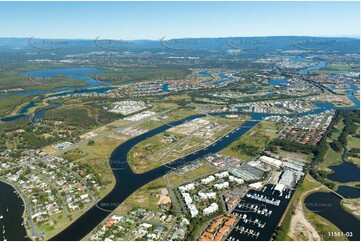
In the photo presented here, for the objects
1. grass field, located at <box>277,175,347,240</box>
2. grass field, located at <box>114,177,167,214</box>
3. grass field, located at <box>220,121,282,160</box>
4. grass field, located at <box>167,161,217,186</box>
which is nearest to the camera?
grass field, located at <box>277,175,347,240</box>

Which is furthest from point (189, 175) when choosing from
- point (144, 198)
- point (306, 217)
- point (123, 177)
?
point (306, 217)

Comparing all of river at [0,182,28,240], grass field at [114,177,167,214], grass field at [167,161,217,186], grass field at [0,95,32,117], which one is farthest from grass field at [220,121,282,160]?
grass field at [0,95,32,117]

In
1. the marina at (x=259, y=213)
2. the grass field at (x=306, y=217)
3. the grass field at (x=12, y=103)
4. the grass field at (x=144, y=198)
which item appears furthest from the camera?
the grass field at (x=12, y=103)

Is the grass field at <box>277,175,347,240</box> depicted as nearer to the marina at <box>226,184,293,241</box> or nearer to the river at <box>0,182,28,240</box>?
the marina at <box>226,184,293,241</box>

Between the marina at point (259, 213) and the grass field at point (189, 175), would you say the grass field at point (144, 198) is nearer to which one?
the grass field at point (189, 175)

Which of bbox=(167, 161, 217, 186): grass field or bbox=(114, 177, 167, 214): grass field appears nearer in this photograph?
bbox=(114, 177, 167, 214): grass field

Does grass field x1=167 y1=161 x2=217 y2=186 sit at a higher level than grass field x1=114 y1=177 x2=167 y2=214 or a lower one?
higher

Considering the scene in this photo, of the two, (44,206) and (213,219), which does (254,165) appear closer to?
(213,219)

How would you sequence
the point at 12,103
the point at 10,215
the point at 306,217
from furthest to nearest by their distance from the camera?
the point at 12,103, the point at 10,215, the point at 306,217

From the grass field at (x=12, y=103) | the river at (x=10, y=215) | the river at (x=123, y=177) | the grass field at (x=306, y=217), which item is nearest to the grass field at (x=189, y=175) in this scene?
the river at (x=123, y=177)

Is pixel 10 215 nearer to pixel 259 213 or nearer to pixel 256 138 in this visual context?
pixel 259 213

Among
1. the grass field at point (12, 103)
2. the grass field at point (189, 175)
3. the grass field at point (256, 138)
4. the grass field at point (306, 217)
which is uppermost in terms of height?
the grass field at point (12, 103)

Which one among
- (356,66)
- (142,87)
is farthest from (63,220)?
(356,66)
